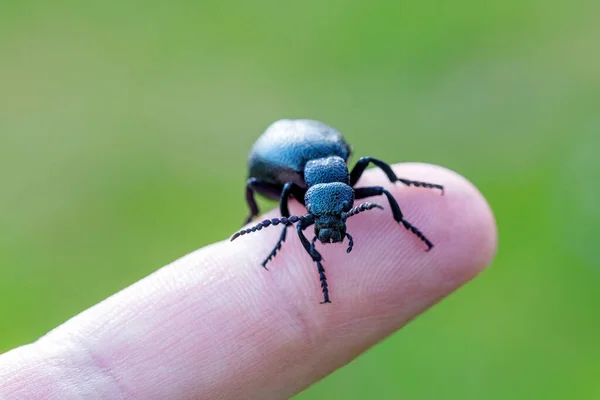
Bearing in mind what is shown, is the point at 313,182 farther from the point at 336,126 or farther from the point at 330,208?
the point at 336,126

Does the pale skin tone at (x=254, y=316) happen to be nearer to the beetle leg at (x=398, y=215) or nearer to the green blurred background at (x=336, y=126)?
the beetle leg at (x=398, y=215)

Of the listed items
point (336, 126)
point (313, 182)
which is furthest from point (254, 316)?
point (336, 126)

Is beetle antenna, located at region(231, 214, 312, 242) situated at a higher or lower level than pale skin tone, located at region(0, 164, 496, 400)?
higher

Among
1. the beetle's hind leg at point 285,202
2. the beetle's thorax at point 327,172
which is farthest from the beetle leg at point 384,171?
the beetle's hind leg at point 285,202

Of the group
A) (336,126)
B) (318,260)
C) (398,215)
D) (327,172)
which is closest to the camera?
(318,260)

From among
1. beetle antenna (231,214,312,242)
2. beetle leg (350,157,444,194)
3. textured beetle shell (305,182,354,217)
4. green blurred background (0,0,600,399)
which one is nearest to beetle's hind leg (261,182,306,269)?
beetle antenna (231,214,312,242)

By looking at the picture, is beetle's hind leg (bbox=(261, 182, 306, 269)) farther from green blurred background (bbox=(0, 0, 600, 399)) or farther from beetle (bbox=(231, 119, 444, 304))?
green blurred background (bbox=(0, 0, 600, 399))

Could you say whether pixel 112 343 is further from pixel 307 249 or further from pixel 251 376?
pixel 307 249
